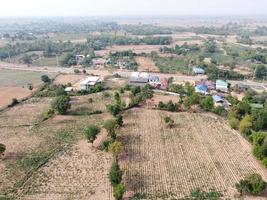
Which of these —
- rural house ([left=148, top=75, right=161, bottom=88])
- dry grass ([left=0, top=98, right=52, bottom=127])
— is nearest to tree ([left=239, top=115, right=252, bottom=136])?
rural house ([left=148, top=75, right=161, bottom=88])

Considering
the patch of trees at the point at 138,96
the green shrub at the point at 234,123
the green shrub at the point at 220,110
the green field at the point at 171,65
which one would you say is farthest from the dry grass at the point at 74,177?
the green field at the point at 171,65

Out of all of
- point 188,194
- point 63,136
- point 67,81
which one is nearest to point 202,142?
point 188,194

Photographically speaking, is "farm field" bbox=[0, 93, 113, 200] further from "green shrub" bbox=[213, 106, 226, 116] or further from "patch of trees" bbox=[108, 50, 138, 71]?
"patch of trees" bbox=[108, 50, 138, 71]

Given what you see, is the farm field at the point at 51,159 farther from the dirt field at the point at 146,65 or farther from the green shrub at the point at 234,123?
the dirt field at the point at 146,65

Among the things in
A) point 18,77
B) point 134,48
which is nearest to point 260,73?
point 134,48

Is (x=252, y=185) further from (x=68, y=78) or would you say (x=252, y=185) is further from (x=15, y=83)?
(x=15, y=83)

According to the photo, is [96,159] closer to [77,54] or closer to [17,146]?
[17,146]
